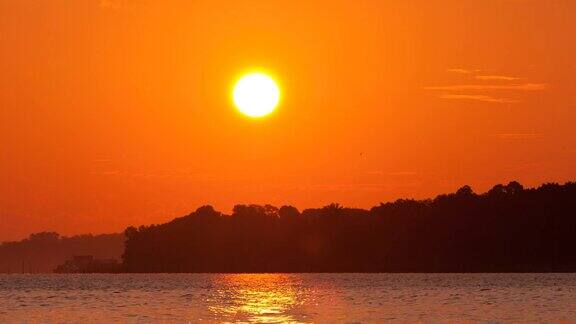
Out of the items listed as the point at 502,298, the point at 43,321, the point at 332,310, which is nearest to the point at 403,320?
the point at 332,310

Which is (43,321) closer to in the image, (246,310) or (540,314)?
(246,310)

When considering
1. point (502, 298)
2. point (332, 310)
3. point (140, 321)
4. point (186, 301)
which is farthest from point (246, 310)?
point (502, 298)

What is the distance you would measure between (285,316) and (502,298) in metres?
52.8

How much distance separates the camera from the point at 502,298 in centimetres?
16762

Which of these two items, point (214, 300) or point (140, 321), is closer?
point (140, 321)

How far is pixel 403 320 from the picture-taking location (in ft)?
384

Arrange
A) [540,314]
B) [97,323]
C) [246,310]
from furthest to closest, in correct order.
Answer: [246,310], [540,314], [97,323]

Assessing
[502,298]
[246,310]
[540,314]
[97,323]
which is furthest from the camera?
[502,298]

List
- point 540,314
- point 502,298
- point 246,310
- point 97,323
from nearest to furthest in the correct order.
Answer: point 97,323, point 540,314, point 246,310, point 502,298

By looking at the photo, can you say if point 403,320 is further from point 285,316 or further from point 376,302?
point 376,302

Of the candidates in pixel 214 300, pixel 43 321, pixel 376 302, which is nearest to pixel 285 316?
pixel 43 321

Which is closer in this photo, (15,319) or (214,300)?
(15,319)

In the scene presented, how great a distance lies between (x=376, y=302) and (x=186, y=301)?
2620 cm

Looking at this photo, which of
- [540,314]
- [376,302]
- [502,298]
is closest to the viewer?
[540,314]
